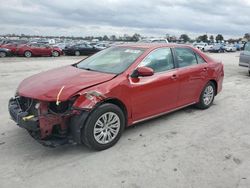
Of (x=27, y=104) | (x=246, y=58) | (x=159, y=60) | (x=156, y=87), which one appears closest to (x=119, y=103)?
(x=156, y=87)

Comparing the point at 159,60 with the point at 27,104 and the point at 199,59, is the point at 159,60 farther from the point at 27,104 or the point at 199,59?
the point at 27,104

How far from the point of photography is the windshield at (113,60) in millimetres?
4581

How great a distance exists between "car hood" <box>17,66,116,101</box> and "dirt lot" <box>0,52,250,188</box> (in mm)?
864

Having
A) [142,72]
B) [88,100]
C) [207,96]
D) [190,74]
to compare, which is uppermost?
[142,72]

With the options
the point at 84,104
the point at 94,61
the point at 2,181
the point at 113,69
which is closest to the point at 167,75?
the point at 113,69

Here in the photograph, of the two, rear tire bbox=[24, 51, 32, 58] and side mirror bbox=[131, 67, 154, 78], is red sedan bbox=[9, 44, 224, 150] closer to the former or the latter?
side mirror bbox=[131, 67, 154, 78]

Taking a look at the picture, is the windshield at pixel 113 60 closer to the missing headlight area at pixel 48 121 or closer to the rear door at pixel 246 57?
the missing headlight area at pixel 48 121

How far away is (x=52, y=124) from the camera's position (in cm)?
365

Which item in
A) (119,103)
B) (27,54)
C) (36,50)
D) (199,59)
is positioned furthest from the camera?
(36,50)

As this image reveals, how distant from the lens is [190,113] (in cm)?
596

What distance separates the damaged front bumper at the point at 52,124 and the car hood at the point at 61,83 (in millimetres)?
161

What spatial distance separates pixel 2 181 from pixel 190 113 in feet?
13.2

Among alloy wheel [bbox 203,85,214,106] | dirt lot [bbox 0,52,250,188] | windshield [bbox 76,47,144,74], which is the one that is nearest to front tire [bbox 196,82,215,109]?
alloy wheel [bbox 203,85,214,106]

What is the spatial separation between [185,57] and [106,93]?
2.36m
